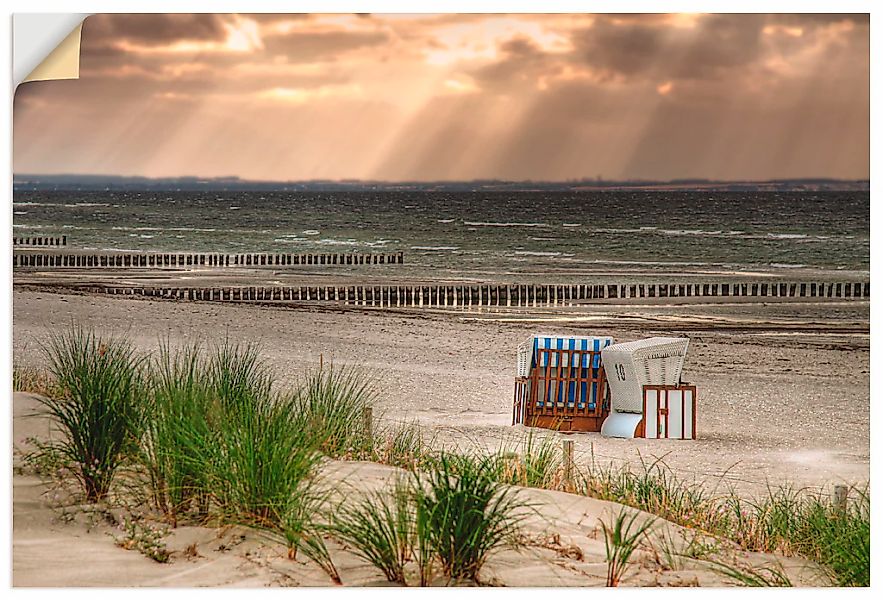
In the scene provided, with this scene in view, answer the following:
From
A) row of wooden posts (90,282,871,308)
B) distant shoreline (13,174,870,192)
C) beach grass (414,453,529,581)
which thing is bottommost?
beach grass (414,453,529,581)

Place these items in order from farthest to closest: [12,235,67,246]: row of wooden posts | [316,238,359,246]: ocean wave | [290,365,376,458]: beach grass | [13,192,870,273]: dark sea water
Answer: [316,238,359,246]: ocean wave → [12,235,67,246]: row of wooden posts → [13,192,870,273]: dark sea water → [290,365,376,458]: beach grass

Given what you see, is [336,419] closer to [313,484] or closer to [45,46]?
[313,484]

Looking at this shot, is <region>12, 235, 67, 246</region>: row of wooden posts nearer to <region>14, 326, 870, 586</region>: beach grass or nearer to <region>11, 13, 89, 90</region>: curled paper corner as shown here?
<region>14, 326, 870, 586</region>: beach grass

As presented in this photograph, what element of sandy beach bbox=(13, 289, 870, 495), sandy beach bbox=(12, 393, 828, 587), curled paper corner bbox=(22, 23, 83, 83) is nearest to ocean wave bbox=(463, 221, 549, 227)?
sandy beach bbox=(13, 289, 870, 495)

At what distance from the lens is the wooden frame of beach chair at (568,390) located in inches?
257

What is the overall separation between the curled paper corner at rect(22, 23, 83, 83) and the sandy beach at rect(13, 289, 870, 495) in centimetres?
319

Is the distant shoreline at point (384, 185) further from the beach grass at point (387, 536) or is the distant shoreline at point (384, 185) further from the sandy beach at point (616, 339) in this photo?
the beach grass at point (387, 536)

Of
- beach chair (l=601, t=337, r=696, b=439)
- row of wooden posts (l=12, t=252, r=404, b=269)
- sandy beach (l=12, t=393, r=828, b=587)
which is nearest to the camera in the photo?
sandy beach (l=12, t=393, r=828, b=587)

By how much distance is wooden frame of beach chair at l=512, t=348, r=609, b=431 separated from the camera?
6.52m

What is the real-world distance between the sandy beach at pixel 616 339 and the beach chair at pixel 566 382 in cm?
14

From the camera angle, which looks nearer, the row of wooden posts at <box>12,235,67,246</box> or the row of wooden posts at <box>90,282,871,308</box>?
the row of wooden posts at <box>12,235,67,246</box>

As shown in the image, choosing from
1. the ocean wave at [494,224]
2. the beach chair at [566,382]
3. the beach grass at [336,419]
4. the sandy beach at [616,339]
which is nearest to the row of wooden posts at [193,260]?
the sandy beach at [616,339]

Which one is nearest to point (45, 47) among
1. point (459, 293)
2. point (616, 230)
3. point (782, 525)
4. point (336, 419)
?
point (336, 419)
